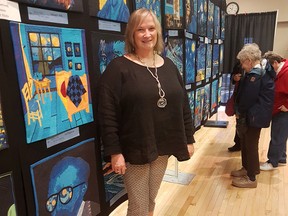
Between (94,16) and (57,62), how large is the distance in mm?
395

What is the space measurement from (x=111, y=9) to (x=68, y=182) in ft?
3.40

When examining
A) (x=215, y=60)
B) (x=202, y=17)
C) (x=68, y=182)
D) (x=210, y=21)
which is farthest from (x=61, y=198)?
(x=215, y=60)

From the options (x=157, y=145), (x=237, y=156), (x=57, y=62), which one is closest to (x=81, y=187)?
(x=157, y=145)

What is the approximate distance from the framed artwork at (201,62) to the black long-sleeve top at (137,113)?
1849 mm

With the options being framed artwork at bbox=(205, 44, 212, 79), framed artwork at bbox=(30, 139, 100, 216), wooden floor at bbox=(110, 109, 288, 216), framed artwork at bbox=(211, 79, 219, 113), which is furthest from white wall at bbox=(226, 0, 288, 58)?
framed artwork at bbox=(30, 139, 100, 216)

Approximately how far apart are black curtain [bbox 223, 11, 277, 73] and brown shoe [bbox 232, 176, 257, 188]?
3.77m

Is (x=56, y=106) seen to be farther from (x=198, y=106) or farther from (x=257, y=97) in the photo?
(x=198, y=106)

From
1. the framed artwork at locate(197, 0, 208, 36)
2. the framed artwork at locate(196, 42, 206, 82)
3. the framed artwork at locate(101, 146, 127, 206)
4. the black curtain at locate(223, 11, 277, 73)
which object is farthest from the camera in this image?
the black curtain at locate(223, 11, 277, 73)

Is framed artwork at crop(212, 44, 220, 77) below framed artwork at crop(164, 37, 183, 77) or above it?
below

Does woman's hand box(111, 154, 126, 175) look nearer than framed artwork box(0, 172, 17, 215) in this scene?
No

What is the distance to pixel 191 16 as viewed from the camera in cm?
277

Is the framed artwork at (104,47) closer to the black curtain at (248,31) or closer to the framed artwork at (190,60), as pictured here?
the framed artwork at (190,60)

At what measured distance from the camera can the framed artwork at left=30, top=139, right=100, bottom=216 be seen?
4.07ft

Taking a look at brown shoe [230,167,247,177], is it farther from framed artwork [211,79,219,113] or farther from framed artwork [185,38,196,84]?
framed artwork [211,79,219,113]
